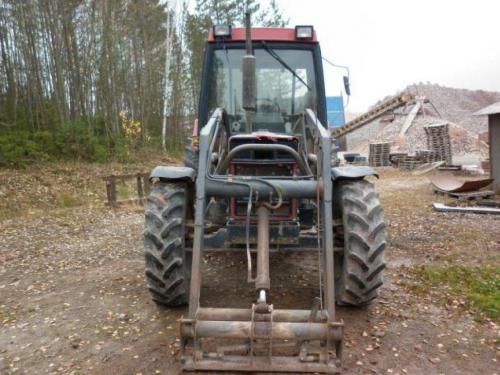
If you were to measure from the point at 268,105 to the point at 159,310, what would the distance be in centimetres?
249

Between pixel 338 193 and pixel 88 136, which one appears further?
pixel 88 136

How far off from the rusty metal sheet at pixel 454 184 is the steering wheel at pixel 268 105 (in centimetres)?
753

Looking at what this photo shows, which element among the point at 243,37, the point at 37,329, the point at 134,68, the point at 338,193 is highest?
the point at 134,68

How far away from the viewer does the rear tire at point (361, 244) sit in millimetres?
3646

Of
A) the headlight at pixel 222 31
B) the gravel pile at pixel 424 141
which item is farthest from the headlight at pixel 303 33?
the gravel pile at pixel 424 141

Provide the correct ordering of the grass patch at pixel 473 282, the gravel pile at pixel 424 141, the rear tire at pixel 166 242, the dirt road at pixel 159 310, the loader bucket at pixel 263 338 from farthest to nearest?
the gravel pile at pixel 424 141, the grass patch at pixel 473 282, the rear tire at pixel 166 242, the dirt road at pixel 159 310, the loader bucket at pixel 263 338

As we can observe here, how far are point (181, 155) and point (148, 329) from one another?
1895 centimetres

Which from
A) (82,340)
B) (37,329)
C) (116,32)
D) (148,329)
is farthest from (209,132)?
(116,32)

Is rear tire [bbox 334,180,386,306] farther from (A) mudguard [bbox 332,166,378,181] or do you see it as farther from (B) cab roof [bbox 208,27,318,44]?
(B) cab roof [bbox 208,27,318,44]

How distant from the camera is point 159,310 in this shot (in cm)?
420

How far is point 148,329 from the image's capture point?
385cm

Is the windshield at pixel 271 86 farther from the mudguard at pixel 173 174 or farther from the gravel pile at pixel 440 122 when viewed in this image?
the gravel pile at pixel 440 122

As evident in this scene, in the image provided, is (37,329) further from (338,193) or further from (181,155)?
(181,155)

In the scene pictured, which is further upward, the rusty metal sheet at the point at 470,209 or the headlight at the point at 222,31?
the headlight at the point at 222,31
